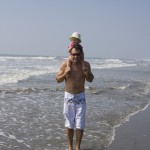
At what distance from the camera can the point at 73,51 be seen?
524 centimetres

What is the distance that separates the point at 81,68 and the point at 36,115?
3770 millimetres

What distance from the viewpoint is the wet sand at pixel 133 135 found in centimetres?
601

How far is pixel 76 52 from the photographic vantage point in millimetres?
5219

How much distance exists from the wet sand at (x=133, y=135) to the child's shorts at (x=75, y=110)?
3.25ft

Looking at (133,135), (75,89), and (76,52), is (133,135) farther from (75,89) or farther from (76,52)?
(76,52)

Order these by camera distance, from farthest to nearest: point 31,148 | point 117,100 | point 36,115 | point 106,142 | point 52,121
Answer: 1. point 117,100
2. point 36,115
3. point 52,121
4. point 106,142
5. point 31,148

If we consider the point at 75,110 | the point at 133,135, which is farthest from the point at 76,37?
the point at 133,135

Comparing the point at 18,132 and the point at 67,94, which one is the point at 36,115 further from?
the point at 67,94

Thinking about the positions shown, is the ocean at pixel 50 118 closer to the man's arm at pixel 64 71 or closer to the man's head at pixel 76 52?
the man's arm at pixel 64 71

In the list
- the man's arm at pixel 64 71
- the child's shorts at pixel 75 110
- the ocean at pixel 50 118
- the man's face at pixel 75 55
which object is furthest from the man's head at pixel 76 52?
the ocean at pixel 50 118

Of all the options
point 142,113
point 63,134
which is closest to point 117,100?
point 142,113

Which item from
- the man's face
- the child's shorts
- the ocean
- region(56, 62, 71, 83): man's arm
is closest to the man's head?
the man's face

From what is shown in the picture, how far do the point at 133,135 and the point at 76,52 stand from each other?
8.70 ft

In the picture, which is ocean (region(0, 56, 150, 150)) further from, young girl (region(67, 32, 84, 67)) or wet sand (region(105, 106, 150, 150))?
young girl (region(67, 32, 84, 67))
